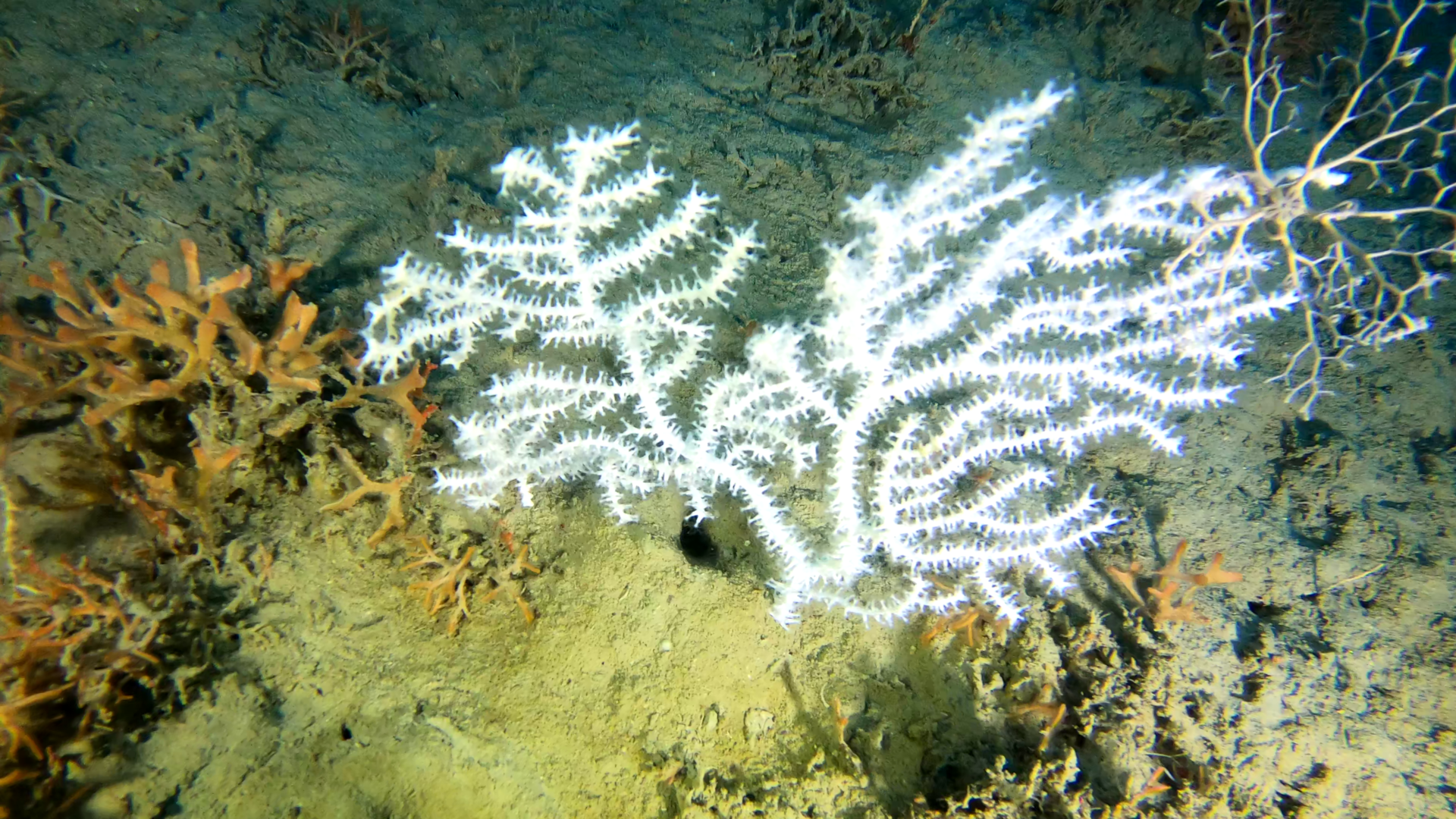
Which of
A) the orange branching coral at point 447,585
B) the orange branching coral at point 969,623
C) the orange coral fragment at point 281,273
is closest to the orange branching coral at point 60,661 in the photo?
the orange branching coral at point 447,585

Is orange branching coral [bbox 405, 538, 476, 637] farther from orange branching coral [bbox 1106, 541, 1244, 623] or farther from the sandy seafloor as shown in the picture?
orange branching coral [bbox 1106, 541, 1244, 623]

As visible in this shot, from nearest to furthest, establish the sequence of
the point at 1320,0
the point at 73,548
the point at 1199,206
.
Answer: the point at 73,548
the point at 1199,206
the point at 1320,0

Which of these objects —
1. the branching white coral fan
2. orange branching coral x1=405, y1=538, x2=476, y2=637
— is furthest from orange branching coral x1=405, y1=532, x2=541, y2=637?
the branching white coral fan

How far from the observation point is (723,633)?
2549mm

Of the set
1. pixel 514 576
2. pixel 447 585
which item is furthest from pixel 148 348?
pixel 514 576

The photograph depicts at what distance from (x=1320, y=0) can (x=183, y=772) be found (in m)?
8.44

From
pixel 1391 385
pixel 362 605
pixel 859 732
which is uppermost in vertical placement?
pixel 1391 385

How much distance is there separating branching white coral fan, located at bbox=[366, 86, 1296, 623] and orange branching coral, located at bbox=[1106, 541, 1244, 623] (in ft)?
0.83

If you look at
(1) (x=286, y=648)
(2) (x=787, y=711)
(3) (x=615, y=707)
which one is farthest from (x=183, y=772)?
(2) (x=787, y=711)

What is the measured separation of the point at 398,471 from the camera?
2.54m

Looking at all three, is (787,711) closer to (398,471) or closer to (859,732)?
(859,732)

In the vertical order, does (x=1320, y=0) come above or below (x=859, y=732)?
above

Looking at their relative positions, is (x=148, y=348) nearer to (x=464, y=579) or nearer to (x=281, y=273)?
(x=281, y=273)

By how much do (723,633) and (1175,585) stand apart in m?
1.85
